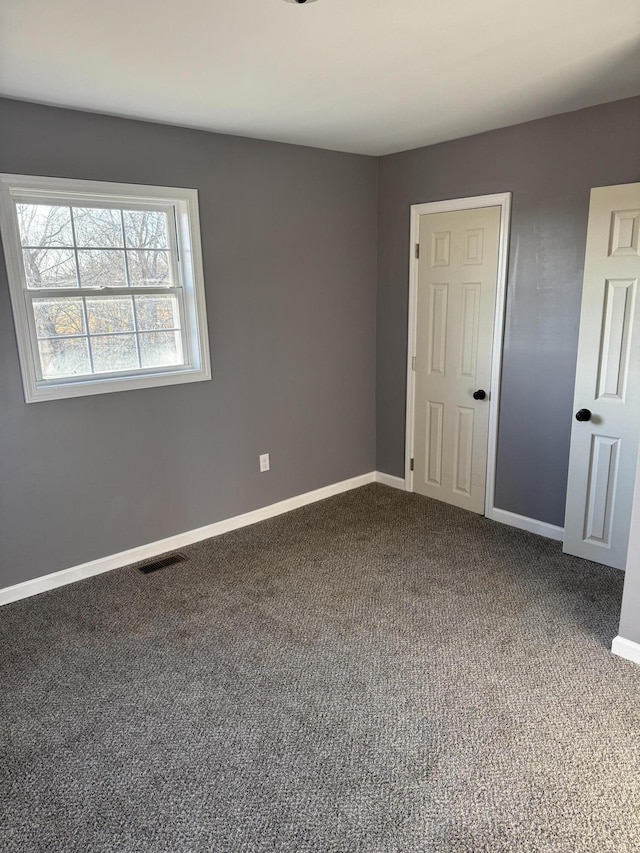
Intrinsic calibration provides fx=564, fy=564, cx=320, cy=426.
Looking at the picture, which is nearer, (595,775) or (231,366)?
(595,775)

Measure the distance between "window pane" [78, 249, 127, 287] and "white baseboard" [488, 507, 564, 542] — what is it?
279 cm

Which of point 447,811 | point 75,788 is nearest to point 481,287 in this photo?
point 447,811

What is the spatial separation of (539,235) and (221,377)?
2113 millimetres

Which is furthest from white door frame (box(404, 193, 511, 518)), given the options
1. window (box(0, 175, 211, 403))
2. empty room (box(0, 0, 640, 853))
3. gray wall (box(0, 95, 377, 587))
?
window (box(0, 175, 211, 403))

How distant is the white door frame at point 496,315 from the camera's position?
3497 mm

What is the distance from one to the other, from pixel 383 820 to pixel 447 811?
20 centimetres

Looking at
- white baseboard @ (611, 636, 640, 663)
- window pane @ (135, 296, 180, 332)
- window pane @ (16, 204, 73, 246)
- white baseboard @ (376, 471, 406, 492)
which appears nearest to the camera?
white baseboard @ (611, 636, 640, 663)

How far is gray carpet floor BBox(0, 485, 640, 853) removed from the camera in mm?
1735

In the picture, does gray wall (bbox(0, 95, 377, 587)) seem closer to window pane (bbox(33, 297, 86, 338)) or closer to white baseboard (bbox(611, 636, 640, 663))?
window pane (bbox(33, 297, 86, 338))

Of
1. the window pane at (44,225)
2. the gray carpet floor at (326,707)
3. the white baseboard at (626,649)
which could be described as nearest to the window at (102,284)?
the window pane at (44,225)

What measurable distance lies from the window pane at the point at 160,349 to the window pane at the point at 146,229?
0.51 meters

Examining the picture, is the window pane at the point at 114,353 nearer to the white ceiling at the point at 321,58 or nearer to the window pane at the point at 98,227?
the window pane at the point at 98,227

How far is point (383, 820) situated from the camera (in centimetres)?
173

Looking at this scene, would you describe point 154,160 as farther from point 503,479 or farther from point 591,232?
point 503,479
